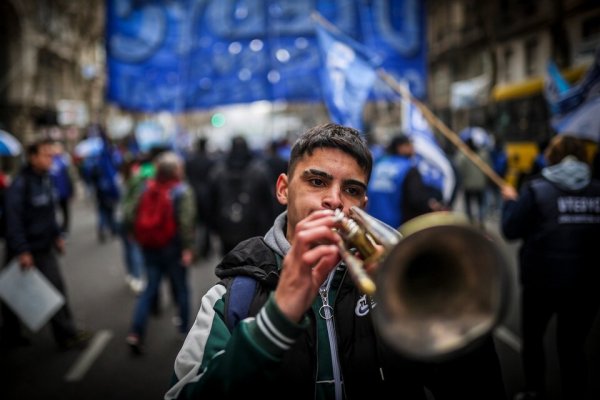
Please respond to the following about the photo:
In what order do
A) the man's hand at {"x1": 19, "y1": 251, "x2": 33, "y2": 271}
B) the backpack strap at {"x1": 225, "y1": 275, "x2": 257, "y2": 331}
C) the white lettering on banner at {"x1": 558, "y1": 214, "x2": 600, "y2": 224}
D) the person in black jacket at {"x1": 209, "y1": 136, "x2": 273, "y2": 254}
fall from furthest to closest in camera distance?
the person in black jacket at {"x1": 209, "y1": 136, "x2": 273, "y2": 254}, the man's hand at {"x1": 19, "y1": 251, "x2": 33, "y2": 271}, the white lettering on banner at {"x1": 558, "y1": 214, "x2": 600, "y2": 224}, the backpack strap at {"x1": 225, "y1": 275, "x2": 257, "y2": 331}

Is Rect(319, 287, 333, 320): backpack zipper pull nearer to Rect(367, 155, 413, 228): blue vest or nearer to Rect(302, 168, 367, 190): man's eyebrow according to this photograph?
Rect(302, 168, 367, 190): man's eyebrow

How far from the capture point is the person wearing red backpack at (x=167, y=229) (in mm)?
4805

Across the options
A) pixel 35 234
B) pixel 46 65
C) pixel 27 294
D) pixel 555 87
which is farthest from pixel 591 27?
pixel 46 65

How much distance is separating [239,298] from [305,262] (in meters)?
0.37

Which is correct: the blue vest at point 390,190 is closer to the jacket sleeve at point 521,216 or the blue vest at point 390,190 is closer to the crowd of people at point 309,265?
the crowd of people at point 309,265

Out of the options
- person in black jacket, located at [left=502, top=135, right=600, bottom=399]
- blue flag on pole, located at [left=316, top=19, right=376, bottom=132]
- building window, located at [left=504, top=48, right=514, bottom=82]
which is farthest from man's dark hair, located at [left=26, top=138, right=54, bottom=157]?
building window, located at [left=504, top=48, right=514, bottom=82]

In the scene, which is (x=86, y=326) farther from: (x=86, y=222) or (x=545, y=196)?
(x=86, y=222)

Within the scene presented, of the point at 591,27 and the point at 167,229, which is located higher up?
the point at 591,27

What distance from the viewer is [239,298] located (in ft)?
4.75

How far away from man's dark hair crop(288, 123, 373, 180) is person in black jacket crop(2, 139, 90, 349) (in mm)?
3850

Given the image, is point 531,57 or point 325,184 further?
point 531,57

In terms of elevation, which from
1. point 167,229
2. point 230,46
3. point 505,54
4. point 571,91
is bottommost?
point 167,229

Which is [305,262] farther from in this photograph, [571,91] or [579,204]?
[571,91]

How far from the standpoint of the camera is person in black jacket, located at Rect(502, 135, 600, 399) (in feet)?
10.5
